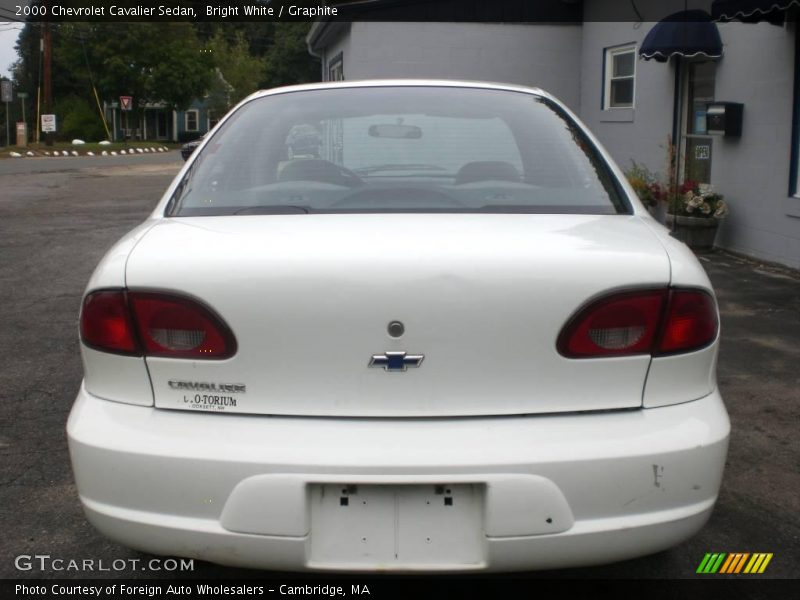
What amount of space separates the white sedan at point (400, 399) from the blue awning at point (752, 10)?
18.0 feet

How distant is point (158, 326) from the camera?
7.73ft

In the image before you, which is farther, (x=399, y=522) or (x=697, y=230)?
(x=697, y=230)

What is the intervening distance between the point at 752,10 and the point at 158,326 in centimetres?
650

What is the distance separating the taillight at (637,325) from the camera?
231cm

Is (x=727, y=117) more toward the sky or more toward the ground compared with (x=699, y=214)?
more toward the sky

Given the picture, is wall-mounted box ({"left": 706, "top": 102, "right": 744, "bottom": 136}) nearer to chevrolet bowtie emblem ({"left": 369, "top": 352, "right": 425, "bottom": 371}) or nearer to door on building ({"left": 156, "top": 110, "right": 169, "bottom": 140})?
chevrolet bowtie emblem ({"left": 369, "top": 352, "right": 425, "bottom": 371})

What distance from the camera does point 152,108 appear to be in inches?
2719

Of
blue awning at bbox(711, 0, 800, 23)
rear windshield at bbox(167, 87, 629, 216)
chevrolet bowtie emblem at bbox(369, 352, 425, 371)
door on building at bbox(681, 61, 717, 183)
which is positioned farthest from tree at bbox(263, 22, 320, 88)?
chevrolet bowtie emblem at bbox(369, 352, 425, 371)

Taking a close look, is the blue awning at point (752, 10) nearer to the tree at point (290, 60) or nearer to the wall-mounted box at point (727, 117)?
the wall-mounted box at point (727, 117)

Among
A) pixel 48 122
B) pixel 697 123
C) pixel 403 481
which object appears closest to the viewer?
pixel 403 481

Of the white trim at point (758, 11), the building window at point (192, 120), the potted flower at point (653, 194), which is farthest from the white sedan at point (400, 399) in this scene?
the building window at point (192, 120)

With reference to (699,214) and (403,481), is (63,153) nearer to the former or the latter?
(699,214)

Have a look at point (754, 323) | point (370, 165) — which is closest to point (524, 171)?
point (370, 165)

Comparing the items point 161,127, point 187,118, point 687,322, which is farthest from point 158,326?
point 161,127
